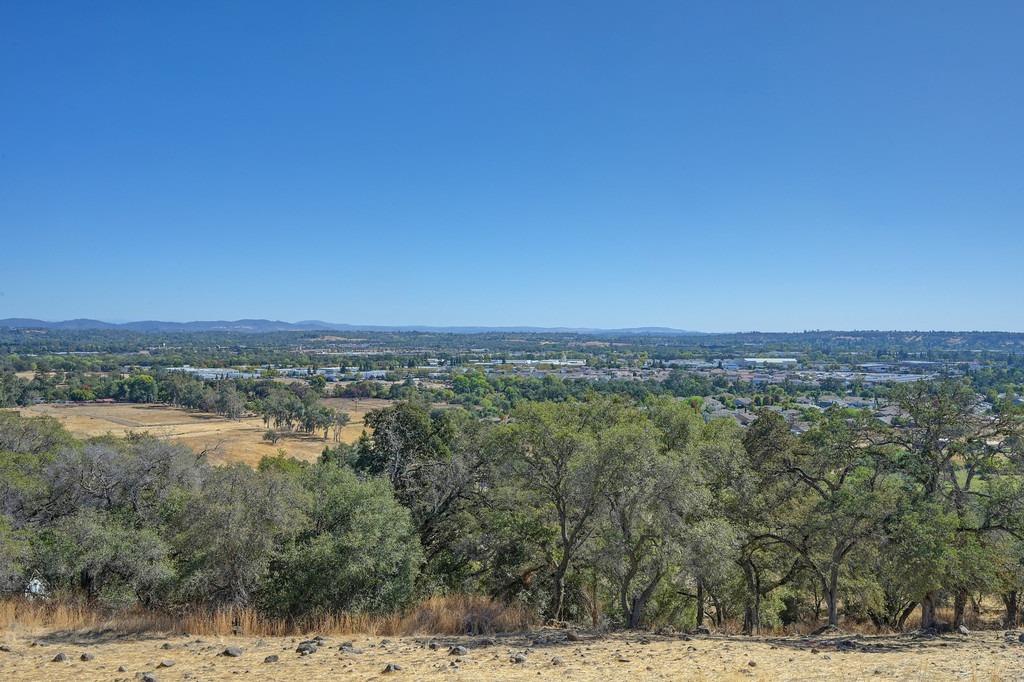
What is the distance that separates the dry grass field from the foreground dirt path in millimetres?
51040

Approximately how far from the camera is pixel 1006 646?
11703 millimetres

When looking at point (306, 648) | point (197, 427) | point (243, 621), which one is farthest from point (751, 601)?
point (197, 427)

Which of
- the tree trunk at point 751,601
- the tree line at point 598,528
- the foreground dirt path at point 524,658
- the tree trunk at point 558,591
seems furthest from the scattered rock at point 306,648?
the tree trunk at point 751,601

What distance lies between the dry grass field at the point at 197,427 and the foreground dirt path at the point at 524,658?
5104 centimetres

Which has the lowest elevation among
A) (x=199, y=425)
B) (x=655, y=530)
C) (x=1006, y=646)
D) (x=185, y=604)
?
(x=199, y=425)

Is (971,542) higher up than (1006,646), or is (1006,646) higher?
(971,542)

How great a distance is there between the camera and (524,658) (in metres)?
11.0

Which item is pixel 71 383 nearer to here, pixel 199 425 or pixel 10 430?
pixel 199 425

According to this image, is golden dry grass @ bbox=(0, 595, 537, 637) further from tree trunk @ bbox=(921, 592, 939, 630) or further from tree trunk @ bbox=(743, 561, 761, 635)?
tree trunk @ bbox=(921, 592, 939, 630)

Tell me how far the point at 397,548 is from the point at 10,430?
20.3m

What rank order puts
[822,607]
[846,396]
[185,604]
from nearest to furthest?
[185,604], [822,607], [846,396]

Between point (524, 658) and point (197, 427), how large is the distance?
300ft

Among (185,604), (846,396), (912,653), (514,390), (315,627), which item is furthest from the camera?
(514,390)

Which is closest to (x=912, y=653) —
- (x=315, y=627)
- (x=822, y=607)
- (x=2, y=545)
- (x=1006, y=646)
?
(x=1006, y=646)
